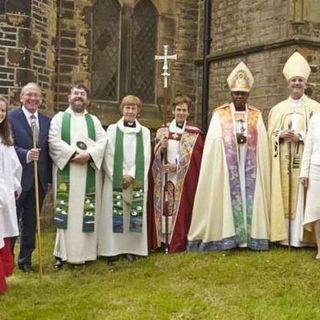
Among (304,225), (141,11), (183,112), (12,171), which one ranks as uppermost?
(141,11)

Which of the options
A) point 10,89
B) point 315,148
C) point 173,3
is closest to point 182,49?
point 173,3

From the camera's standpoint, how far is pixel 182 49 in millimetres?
14438

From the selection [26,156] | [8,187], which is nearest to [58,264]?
[26,156]

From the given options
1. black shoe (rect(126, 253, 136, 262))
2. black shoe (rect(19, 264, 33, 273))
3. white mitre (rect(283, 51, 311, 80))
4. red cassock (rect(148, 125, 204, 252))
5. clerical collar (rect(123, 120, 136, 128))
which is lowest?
black shoe (rect(19, 264, 33, 273))

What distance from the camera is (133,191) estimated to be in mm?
8258

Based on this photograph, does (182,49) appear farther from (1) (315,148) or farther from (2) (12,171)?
(2) (12,171)

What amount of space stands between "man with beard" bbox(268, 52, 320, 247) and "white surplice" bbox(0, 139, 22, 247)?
128 inches

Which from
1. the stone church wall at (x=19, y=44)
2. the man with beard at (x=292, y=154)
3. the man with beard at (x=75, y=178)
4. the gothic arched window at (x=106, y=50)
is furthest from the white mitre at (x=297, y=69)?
the gothic arched window at (x=106, y=50)

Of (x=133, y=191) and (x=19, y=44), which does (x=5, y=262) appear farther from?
(x=19, y=44)

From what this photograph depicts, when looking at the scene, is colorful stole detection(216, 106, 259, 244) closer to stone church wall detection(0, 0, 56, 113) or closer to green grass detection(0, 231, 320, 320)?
green grass detection(0, 231, 320, 320)

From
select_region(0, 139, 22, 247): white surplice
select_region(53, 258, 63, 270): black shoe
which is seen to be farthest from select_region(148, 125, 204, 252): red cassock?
select_region(0, 139, 22, 247): white surplice

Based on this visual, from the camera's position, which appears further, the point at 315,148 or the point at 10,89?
the point at 10,89

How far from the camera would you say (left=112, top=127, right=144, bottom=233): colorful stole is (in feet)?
26.8

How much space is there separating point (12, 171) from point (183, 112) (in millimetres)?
2658
